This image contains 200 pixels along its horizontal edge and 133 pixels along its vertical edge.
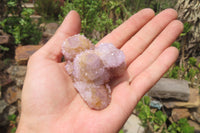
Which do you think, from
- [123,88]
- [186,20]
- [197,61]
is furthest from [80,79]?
[197,61]

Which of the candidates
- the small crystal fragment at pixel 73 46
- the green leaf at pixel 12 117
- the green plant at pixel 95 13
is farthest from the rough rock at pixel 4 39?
the small crystal fragment at pixel 73 46

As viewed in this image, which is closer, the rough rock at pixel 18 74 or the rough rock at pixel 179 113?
the rough rock at pixel 179 113

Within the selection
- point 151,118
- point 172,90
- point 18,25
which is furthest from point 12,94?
point 172,90

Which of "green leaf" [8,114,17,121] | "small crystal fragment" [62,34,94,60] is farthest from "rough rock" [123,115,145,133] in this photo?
"green leaf" [8,114,17,121]

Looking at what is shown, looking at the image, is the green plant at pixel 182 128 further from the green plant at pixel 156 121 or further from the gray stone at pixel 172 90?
the gray stone at pixel 172 90

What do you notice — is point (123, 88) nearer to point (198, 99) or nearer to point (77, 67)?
point (77, 67)

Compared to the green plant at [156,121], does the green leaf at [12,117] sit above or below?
below
